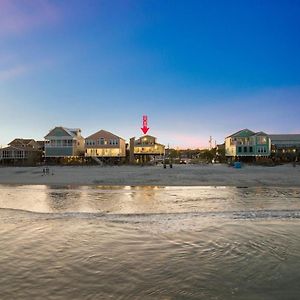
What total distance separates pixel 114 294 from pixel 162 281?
109 cm

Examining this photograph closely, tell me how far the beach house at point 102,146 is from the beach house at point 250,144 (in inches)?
1224

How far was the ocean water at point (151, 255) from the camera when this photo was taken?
597 cm

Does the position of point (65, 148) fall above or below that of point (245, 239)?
above

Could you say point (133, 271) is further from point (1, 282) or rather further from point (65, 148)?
point (65, 148)

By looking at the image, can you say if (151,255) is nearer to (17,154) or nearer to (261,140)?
(261,140)

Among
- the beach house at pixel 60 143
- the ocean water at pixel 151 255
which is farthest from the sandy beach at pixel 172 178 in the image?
the beach house at pixel 60 143

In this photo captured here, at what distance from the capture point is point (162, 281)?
637 cm

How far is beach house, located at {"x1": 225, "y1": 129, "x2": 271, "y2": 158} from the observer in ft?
274

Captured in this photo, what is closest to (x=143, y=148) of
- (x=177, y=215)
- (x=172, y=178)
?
(x=172, y=178)

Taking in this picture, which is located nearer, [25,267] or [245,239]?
[25,267]

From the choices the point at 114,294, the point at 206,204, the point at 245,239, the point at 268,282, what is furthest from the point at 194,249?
the point at 206,204

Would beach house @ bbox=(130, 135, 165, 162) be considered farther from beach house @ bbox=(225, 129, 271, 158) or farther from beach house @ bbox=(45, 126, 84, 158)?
beach house @ bbox=(225, 129, 271, 158)

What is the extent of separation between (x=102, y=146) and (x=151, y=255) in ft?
242

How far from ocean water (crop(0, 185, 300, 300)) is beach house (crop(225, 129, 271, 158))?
237ft
